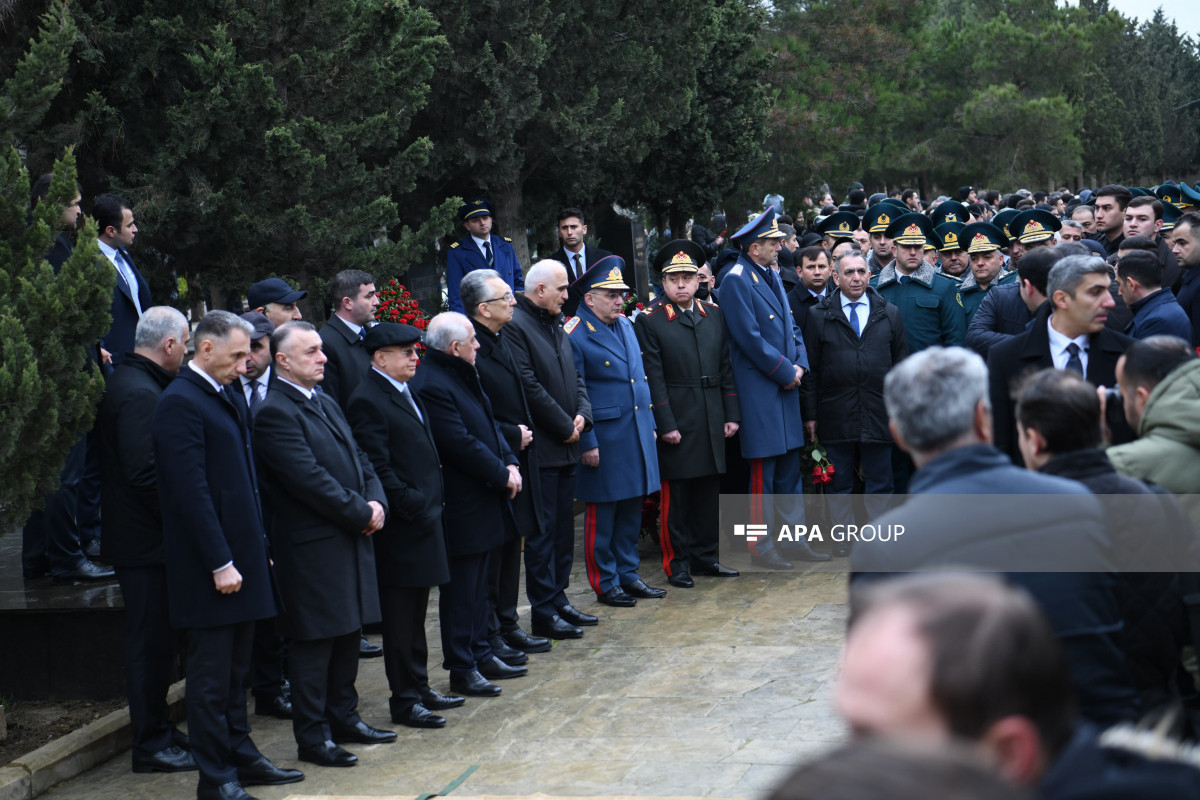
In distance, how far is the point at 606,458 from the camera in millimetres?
8352

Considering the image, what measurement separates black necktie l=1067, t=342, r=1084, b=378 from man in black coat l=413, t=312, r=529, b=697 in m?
2.84

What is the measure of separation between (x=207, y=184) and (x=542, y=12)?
5678mm

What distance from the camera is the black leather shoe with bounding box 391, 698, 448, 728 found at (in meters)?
6.31

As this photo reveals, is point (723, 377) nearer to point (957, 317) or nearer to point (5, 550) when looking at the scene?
point (957, 317)

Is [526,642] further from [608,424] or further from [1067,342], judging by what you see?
[1067,342]

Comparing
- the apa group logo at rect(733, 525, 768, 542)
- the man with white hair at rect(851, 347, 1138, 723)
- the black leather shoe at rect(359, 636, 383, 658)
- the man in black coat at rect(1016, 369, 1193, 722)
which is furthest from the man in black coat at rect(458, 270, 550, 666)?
the man with white hair at rect(851, 347, 1138, 723)

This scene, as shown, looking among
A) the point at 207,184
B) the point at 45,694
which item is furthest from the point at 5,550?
the point at 207,184

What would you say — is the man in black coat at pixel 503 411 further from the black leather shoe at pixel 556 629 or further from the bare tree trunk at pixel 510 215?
the bare tree trunk at pixel 510 215

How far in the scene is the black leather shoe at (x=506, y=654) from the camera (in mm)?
7211

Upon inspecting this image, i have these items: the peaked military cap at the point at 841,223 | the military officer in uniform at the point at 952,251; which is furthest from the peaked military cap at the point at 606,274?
the peaked military cap at the point at 841,223

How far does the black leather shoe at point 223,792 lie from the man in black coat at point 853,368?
16.5 ft

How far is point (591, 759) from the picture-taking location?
18.6ft

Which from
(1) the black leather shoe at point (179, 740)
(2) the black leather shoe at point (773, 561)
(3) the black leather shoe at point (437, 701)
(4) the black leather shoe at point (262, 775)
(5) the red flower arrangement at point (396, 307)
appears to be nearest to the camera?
(4) the black leather shoe at point (262, 775)

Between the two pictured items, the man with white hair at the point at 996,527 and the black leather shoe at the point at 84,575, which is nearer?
the man with white hair at the point at 996,527
